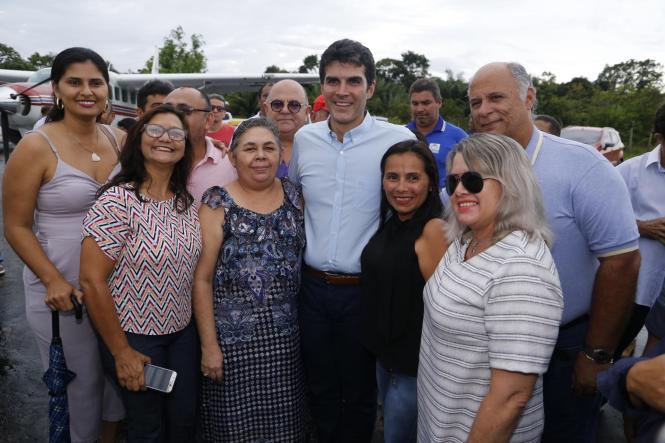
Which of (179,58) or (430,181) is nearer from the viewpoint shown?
(430,181)

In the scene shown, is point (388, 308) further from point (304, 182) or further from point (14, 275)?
point (14, 275)

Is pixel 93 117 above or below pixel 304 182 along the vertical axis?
above

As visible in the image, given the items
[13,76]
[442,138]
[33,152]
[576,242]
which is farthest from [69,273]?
[13,76]

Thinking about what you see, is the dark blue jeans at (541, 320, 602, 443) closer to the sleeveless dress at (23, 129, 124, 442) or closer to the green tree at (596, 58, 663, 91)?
the sleeveless dress at (23, 129, 124, 442)

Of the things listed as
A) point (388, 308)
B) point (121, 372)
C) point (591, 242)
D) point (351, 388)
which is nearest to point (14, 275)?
point (121, 372)

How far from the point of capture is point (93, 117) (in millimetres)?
2822

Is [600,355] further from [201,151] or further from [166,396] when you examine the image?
[201,151]

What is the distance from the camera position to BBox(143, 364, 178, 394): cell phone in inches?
94.9

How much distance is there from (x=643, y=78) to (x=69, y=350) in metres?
46.6

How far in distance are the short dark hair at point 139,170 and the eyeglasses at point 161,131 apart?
5cm

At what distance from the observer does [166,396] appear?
2.61 meters

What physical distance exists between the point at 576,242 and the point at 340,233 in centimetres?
132

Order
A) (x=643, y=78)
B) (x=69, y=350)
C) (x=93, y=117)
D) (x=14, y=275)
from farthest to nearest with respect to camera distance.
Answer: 1. (x=643, y=78)
2. (x=14, y=275)
3. (x=93, y=117)
4. (x=69, y=350)

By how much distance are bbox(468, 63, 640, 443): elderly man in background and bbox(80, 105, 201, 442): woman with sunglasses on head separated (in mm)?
1759
